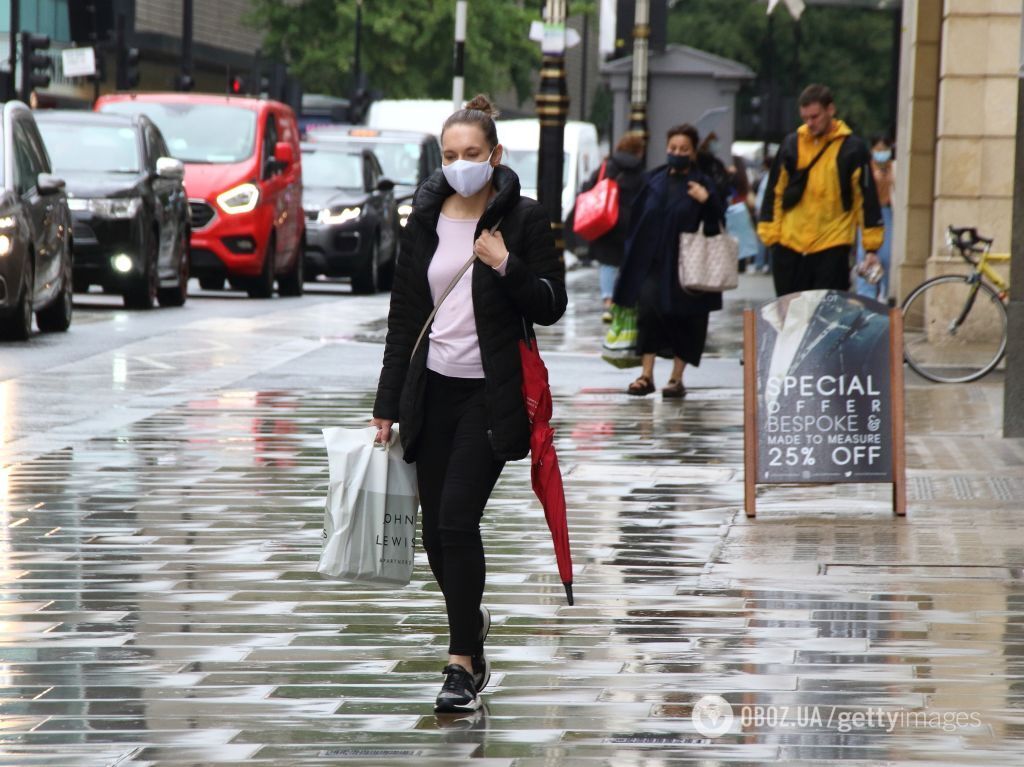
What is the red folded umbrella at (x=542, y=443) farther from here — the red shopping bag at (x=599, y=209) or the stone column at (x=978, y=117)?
the stone column at (x=978, y=117)

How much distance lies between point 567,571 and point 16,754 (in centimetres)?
158

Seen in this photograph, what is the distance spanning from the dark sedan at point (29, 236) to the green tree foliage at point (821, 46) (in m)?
51.5

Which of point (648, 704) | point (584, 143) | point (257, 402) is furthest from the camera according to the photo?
point (584, 143)

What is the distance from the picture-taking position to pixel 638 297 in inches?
551

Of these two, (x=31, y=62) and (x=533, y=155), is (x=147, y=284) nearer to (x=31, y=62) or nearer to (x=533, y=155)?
(x=31, y=62)

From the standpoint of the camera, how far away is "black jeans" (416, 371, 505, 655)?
5.66 m

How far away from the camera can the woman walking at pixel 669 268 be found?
13.9 meters

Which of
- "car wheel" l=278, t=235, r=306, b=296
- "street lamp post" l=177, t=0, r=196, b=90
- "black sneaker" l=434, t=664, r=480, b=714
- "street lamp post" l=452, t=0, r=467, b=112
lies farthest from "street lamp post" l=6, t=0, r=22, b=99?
"black sneaker" l=434, t=664, r=480, b=714

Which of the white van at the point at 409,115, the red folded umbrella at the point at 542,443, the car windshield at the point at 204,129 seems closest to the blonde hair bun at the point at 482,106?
the red folded umbrella at the point at 542,443

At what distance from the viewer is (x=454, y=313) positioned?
571 centimetres

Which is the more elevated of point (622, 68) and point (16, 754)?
point (622, 68)

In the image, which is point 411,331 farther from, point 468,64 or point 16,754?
point 468,64

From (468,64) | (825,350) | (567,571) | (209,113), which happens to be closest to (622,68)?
(209,113)

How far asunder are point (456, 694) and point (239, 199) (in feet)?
64.1
